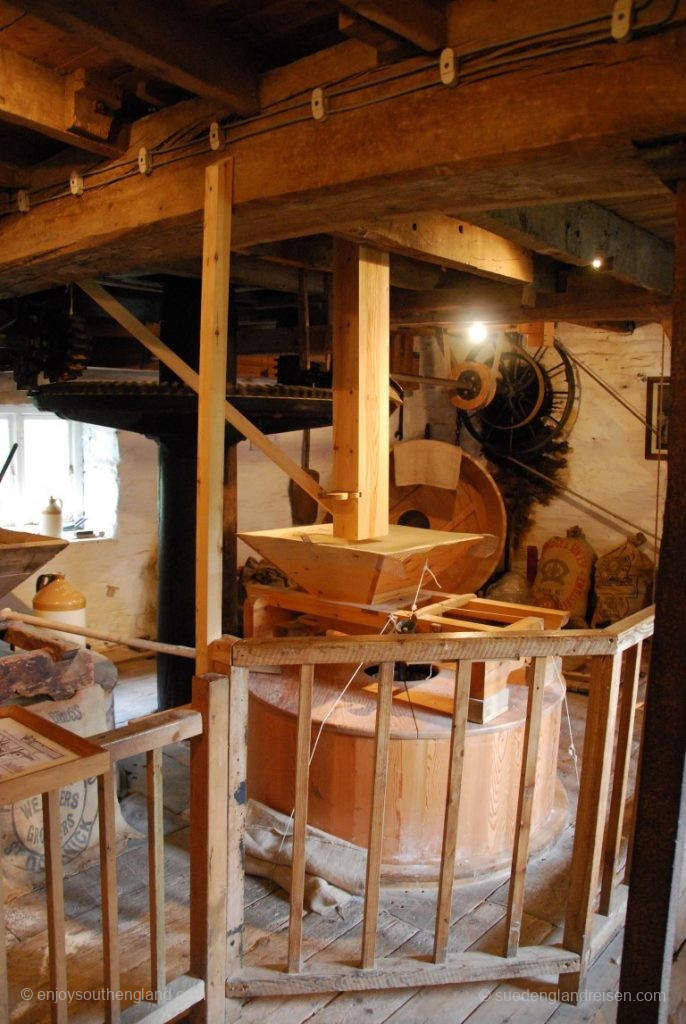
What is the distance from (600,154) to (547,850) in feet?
8.61

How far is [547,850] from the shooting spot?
3076 mm

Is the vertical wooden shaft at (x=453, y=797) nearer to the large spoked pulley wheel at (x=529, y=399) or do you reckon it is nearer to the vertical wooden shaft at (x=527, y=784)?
the vertical wooden shaft at (x=527, y=784)

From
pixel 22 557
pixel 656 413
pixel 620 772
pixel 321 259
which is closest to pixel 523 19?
pixel 321 259

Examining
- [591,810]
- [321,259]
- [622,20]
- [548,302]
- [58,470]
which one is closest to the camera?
[622,20]

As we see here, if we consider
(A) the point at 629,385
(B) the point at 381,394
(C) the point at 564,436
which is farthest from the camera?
(C) the point at 564,436

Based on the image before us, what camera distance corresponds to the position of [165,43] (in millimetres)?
1603

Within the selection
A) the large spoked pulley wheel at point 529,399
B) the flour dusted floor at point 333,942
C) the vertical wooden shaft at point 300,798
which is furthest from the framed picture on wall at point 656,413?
the vertical wooden shaft at point 300,798

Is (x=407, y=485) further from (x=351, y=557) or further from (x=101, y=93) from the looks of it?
(x=101, y=93)

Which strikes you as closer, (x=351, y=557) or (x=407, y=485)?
(x=351, y=557)

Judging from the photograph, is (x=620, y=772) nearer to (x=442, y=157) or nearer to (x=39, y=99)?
(x=442, y=157)

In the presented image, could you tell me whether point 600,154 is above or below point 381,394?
above

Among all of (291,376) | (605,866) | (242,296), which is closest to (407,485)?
(242,296)

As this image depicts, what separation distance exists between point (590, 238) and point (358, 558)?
1530mm

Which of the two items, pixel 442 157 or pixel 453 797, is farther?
pixel 453 797
